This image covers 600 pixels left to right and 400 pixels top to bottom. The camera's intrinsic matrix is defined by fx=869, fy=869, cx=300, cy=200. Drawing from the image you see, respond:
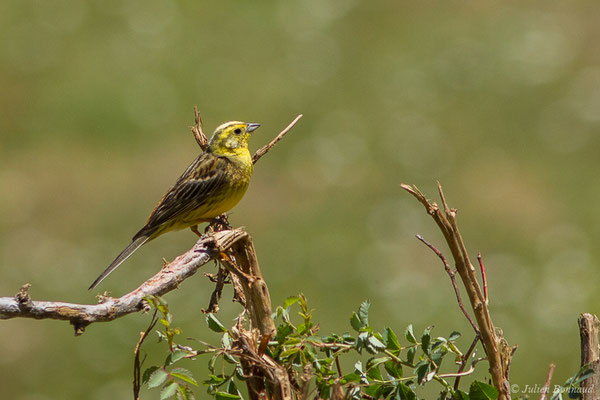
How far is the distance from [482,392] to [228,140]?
133 inches

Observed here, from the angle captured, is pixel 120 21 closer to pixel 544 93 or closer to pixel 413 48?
pixel 413 48

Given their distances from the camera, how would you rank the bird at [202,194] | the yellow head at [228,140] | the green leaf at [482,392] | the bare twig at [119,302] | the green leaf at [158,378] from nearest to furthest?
1. the bare twig at [119,302]
2. the green leaf at [158,378]
3. the green leaf at [482,392]
4. the bird at [202,194]
5. the yellow head at [228,140]

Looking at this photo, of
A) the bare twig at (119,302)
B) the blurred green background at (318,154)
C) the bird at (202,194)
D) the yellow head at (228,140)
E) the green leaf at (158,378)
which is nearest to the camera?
the bare twig at (119,302)

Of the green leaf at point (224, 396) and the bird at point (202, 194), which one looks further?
the bird at point (202, 194)

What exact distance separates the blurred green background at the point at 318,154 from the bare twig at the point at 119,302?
4220mm

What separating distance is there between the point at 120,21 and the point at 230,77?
2.46 meters

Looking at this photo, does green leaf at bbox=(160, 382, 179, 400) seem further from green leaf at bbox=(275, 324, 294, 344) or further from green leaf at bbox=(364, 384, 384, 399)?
green leaf at bbox=(364, 384, 384, 399)

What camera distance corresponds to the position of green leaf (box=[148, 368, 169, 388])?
6.37 feet

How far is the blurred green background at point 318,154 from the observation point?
796 centimetres

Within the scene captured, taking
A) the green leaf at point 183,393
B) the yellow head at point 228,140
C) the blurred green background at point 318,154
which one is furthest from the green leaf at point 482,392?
the blurred green background at point 318,154

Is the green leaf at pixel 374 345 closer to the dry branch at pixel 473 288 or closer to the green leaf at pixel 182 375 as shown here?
the dry branch at pixel 473 288

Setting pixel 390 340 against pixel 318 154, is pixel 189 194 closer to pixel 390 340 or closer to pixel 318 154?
pixel 390 340

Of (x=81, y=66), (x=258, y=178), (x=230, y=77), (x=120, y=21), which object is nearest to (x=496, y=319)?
(x=258, y=178)

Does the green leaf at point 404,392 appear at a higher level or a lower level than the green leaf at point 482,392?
higher
